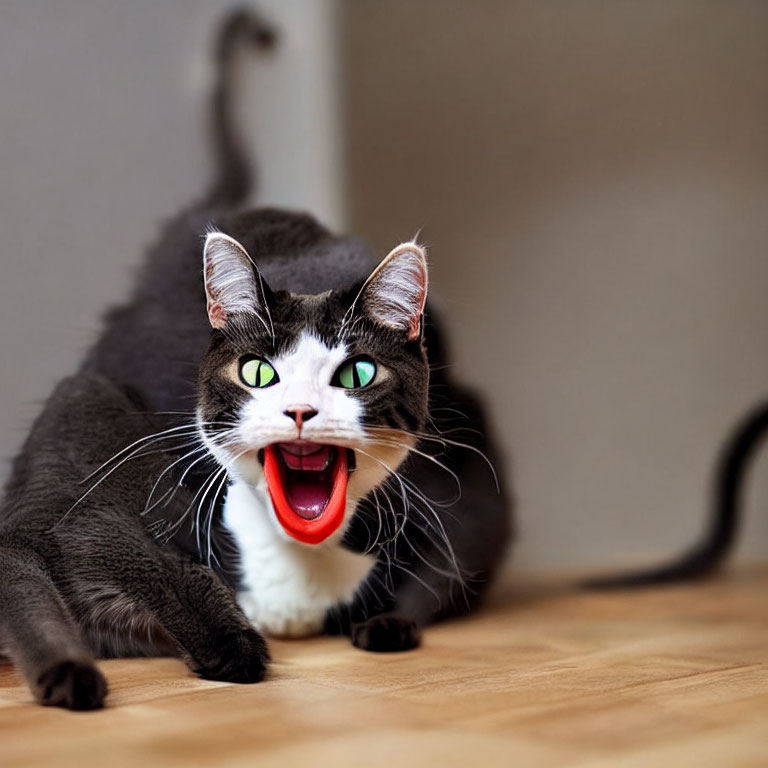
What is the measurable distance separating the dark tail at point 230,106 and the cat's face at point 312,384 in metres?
0.76

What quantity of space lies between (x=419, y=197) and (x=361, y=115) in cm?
21

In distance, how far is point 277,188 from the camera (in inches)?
83.6

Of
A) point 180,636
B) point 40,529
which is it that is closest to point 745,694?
point 180,636

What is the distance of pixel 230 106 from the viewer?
6.79 feet

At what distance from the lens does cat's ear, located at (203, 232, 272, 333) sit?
1.16m

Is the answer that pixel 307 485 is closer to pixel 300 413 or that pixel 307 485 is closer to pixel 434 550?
pixel 300 413

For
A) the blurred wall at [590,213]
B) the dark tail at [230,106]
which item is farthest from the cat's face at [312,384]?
the blurred wall at [590,213]

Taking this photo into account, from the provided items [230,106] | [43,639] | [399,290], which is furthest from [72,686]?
[230,106]

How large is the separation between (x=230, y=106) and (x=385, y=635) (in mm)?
1213

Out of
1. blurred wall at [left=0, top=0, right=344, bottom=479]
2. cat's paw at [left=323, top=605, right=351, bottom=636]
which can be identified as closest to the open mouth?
cat's paw at [left=323, top=605, right=351, bottom=636]

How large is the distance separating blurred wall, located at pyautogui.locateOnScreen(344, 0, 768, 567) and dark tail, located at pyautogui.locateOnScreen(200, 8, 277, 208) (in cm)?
21

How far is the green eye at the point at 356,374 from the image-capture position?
1135mm

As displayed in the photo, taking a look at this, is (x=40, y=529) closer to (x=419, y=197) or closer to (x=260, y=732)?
(x=260, y=732)

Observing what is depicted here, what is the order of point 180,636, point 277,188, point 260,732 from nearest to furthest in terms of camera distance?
point 260,732, point 180,636, point 277,188
